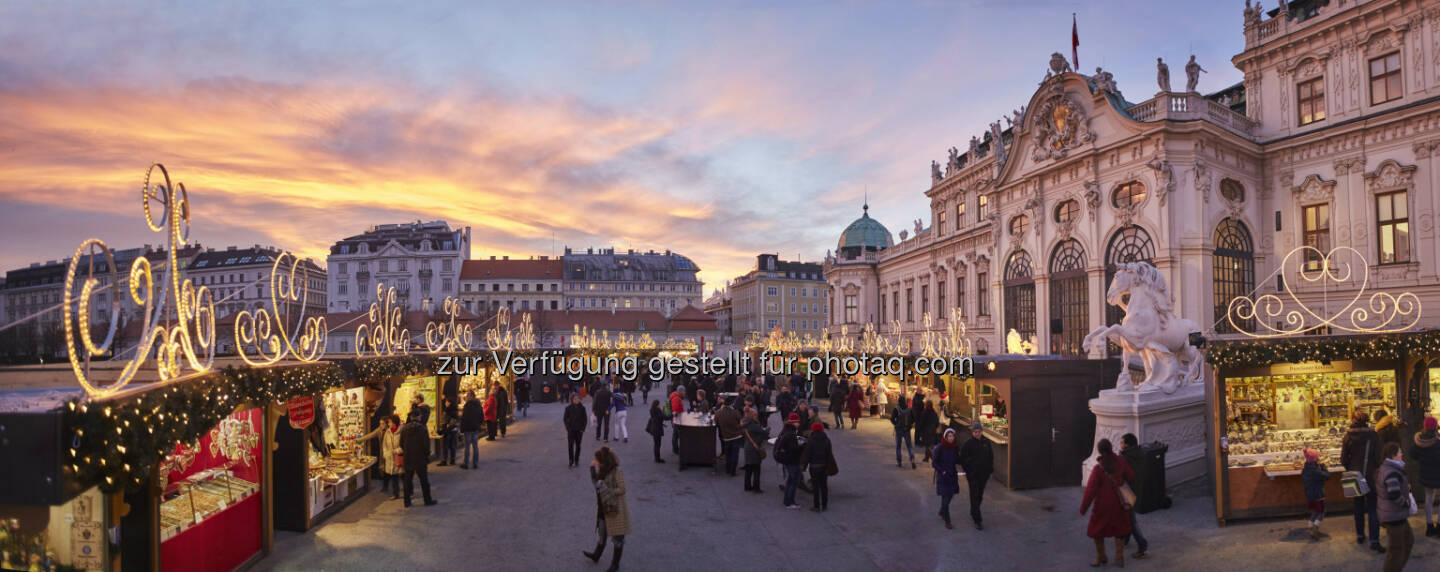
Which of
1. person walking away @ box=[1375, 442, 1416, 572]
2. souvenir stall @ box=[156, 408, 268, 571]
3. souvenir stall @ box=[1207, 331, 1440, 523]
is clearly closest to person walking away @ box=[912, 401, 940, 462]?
souvenir stall @ box=[1207, 331, 1440, 523]

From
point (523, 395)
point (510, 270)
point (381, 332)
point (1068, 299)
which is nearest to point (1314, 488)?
point (381, 332)

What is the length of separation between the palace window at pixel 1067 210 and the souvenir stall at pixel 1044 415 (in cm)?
1353

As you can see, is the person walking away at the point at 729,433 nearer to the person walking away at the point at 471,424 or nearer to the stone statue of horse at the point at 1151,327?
the person walking away at the point at 471,424

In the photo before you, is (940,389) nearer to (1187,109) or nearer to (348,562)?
(1187,109)

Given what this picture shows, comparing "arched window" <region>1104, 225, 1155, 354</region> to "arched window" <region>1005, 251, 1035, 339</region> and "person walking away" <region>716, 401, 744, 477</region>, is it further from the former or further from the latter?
"person walking away" <region>716, 401, 744, 477</region>

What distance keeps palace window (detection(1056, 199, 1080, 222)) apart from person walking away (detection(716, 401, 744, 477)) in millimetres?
16986

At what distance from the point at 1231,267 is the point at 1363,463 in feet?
50.2

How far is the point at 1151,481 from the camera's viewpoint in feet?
36.3

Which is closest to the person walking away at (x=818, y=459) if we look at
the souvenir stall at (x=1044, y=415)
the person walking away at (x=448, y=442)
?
the souvenir stall at (x=1044, y=415)

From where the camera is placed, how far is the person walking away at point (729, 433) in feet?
46.5

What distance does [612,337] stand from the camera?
227 ft

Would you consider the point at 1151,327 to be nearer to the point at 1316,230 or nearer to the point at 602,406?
the point at 602,406

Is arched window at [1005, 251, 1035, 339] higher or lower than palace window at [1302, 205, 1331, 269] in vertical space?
lower

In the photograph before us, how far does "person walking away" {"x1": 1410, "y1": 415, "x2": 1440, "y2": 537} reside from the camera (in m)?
9.38
